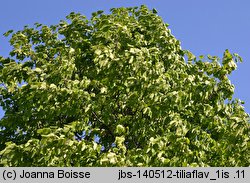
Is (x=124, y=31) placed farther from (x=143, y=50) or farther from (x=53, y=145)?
(x=53, y=145)

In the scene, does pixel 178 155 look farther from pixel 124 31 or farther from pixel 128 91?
pixel 124 31

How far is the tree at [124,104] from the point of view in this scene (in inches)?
419

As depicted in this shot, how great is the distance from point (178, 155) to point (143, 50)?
341 centimetres

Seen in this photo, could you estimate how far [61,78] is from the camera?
12.9 m

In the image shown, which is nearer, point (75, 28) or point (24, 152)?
point (24, 152)

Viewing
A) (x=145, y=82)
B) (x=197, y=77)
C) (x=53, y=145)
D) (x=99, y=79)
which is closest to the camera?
(x=53, y=145)

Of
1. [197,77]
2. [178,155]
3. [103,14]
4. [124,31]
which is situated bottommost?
[178,155]

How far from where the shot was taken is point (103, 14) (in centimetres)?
1670

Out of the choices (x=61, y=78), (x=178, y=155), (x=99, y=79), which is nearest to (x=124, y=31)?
(x=99, y=79)

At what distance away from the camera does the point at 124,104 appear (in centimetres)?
1337

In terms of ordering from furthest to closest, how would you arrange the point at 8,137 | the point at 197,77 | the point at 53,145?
the point at 8,137 → the point at 197,77 → the point at 53,145

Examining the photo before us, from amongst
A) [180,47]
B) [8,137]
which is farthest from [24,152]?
[180,47]

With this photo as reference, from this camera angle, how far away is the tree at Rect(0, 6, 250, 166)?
10633 millimetres

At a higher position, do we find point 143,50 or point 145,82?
point 143,50
